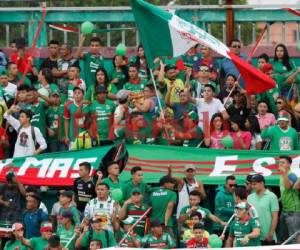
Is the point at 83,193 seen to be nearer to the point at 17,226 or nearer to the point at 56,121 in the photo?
the point at 17,226

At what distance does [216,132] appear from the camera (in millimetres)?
30406

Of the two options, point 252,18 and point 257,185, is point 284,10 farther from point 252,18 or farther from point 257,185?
point 257,185

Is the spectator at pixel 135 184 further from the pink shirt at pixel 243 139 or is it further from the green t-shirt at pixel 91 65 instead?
the green t-shirt at pixel 91 65

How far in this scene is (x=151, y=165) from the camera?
30484mm

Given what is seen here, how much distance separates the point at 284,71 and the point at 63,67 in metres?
3.62

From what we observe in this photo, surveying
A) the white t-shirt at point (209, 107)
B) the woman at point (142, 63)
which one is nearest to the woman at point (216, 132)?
the white t-shirt at point (209, 107)

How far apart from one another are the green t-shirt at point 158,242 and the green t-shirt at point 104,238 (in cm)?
44

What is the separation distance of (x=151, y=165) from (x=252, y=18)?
4.44 m

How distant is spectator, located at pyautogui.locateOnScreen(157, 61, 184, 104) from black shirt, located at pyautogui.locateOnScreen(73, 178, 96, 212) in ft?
6.90

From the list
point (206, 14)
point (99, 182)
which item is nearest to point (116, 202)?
point (99, 182)

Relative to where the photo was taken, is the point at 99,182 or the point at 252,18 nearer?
the point at 99,182

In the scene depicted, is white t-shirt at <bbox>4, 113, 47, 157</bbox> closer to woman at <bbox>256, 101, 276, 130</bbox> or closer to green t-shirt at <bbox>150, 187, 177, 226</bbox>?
green t-shirt at <bbox>150, 187, 177, 226</bbox>

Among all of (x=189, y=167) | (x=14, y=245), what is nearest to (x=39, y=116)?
(x=14, y=245)

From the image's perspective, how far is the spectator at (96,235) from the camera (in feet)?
94.4
